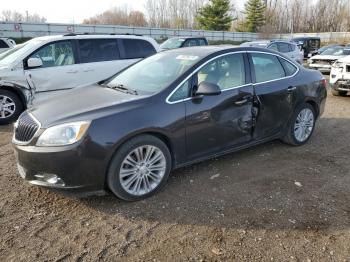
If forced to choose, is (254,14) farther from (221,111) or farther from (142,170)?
(142,170)

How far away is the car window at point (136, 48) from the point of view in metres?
8.76

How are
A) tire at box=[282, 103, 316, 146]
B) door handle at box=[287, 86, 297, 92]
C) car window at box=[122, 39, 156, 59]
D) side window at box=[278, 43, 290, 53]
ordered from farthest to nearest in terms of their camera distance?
side window at box=[278, 43, 290, 53] < car window at box=[122, 39, 156, 59] < tire at box=[282, 103, 316, 146] < door handle at box=[287, 86, 297, 92]

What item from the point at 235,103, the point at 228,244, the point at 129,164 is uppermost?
the point at 235,103

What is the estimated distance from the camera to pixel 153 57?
507cm

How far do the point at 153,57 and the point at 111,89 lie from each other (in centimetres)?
91

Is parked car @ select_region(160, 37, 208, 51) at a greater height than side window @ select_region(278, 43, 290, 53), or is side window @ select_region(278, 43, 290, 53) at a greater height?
parked car @ select_region(160, 37, 208, 51)

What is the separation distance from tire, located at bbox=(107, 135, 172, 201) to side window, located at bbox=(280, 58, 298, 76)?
2.54 metres

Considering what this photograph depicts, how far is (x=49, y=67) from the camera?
7.41 metres

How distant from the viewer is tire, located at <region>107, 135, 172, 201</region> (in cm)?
365

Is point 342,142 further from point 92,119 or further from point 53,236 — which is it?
point 53,236

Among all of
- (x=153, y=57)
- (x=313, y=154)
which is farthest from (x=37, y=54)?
(x=313, y=154)

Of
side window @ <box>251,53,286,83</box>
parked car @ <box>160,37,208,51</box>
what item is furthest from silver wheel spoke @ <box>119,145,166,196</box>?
parked car @ <box>160,37,208,51</box>

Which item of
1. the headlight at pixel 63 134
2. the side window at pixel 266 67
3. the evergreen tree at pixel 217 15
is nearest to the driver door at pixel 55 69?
the headlight at pixel 63 134

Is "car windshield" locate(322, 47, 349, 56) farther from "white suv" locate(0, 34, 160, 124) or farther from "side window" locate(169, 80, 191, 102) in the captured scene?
"side window" locate(169, 80, 191, 102)
